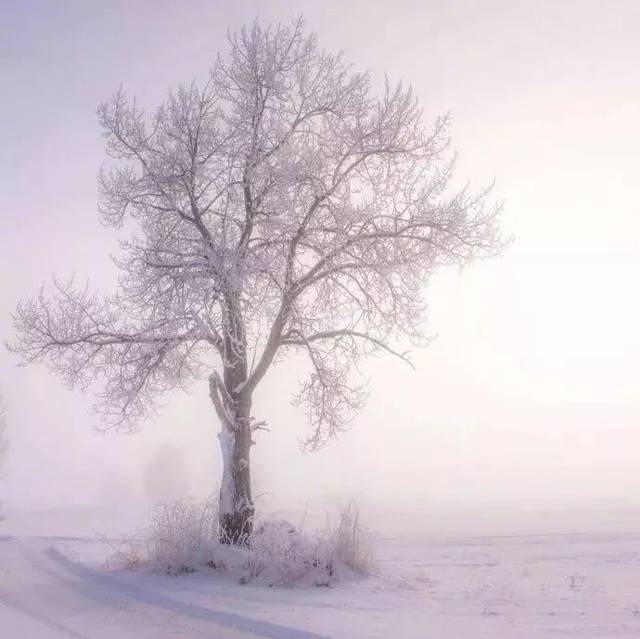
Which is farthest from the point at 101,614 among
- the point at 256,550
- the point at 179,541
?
the point at 256,550

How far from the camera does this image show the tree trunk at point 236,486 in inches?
495

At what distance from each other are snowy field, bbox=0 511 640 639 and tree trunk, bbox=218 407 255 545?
Answer: 142 cm

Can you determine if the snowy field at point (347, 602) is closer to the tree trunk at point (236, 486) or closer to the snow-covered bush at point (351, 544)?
the snow-covered bush at point (351, 544)

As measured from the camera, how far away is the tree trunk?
1257 centimetres

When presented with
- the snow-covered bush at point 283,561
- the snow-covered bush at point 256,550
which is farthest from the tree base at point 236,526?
the snow-covered bush at point 283,561

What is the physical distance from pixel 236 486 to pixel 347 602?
4.13m

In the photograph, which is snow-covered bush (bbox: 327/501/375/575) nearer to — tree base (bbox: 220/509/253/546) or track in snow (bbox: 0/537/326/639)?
tree base (bbox: 220/509/253/546)

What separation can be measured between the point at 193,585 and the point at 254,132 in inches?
334

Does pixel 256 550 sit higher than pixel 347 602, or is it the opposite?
pixel 256 550

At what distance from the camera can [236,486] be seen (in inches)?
505

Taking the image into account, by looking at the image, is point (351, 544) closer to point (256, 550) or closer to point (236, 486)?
point (256, 550)

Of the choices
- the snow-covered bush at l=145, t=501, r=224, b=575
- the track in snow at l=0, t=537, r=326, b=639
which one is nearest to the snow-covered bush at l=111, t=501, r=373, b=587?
the snow-covered bush at l=145, t=501, r=224, b=575

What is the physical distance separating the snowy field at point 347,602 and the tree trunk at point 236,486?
1422 millimetres

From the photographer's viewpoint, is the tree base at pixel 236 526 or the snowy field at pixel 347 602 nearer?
the snowy field at pixel 347 602
